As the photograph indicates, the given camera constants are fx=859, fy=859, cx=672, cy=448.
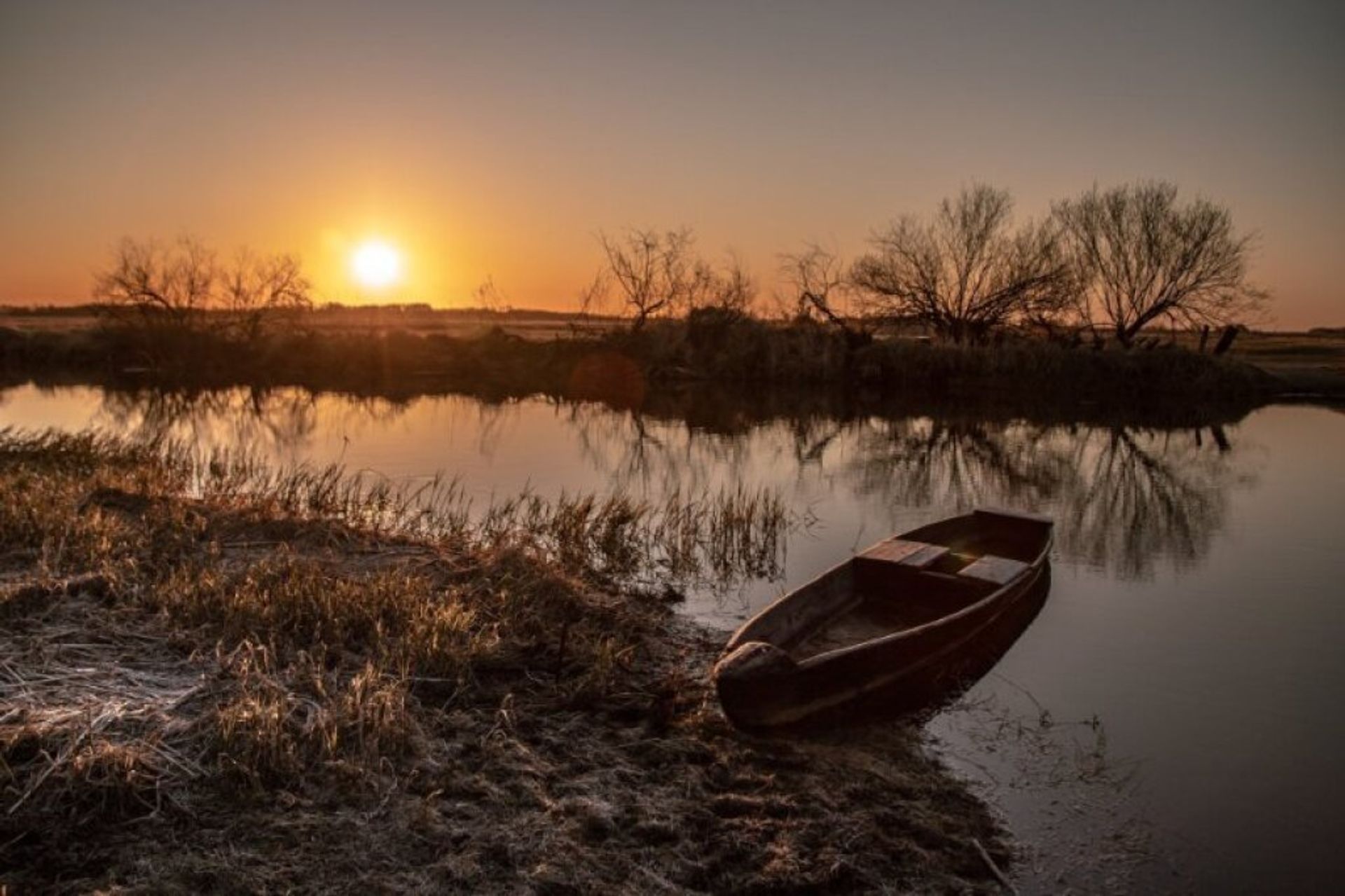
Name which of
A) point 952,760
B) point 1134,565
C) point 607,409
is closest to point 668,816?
point 952,760

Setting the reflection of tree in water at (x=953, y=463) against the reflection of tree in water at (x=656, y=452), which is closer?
the reflection of tree in water at (x=953, y=463)

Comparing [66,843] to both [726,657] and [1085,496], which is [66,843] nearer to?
[726,657]

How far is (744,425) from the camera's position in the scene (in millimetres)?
25016

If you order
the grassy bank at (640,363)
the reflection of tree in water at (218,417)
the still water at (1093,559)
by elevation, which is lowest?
the still water at (1093,559)

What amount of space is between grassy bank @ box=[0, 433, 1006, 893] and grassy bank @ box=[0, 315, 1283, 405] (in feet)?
80.3

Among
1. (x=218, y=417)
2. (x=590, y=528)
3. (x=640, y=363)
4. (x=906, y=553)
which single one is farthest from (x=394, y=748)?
(x=640, y=363)

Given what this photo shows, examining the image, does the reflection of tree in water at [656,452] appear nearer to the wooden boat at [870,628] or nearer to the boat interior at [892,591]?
the boat interior at [892,591]

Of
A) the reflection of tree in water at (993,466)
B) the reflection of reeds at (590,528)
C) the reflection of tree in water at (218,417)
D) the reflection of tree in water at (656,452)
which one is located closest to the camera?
the reflection of reeds at (590,528)

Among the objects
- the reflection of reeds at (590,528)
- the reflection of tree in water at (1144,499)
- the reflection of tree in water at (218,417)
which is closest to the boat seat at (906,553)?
the reflection of reeds at (590,528)

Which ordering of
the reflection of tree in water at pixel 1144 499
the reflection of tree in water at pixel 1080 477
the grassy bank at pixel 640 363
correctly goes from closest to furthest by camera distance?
the reflection of tree in water at pixel 1144 499 → the reflection of tree in water at pixel 1080 477 → the grassy bank at pixel 640 363

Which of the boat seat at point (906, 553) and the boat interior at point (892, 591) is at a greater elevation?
the boat seat at point (906, 553)

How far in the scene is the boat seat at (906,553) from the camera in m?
8.42

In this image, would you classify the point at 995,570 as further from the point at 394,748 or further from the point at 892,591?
the point at 394,748

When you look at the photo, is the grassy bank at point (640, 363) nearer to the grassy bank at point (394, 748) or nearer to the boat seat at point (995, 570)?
the boat seat at point (995, 570)
